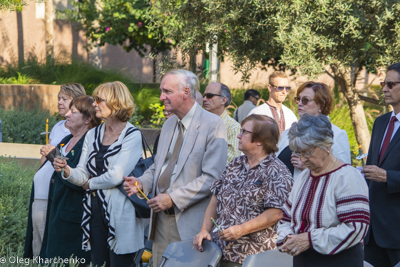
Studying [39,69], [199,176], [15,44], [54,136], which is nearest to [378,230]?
[199,176]

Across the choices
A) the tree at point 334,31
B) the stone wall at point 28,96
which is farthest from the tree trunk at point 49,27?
the tree at point 334,31

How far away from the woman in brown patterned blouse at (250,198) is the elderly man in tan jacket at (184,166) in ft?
0.77

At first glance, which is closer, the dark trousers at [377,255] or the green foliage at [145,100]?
the dark trousers at [377,255]

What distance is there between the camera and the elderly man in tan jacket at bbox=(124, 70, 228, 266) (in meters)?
3.77

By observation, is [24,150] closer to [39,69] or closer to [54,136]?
[54,136]

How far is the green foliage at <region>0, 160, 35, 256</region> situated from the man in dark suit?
10.7ft

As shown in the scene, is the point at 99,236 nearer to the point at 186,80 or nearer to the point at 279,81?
Answer: the point at 186,80

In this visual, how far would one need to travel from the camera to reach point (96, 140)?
4496 mm

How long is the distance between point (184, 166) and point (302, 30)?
140 inches

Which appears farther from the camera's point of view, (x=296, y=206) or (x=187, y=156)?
(x=187, y=156)

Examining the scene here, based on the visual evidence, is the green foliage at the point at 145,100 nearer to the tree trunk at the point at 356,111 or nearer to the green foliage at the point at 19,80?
the green foliage at the point at 19,80

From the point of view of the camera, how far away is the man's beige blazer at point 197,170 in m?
3.76

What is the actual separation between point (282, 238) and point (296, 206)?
20 cm

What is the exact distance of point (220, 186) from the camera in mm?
3584
